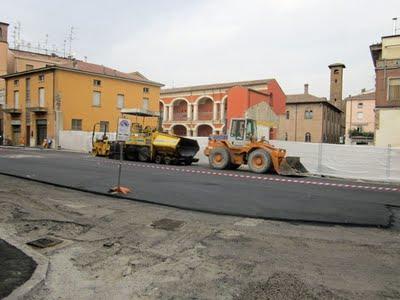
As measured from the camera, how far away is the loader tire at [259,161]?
2045cm

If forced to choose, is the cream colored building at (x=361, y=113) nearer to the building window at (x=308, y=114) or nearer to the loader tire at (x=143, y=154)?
the building window at (x=308, y=114)

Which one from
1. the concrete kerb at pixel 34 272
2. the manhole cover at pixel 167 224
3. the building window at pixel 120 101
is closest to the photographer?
the concrete kerb at pixel 34 272

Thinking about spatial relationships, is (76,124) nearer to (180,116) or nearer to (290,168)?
(180,116)

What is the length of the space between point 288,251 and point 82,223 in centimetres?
409

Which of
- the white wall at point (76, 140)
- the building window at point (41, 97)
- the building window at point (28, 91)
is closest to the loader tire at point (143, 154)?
the white wall at point (76, 140)

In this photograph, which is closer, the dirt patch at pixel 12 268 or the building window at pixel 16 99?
the dirt patch at pixel 12 268

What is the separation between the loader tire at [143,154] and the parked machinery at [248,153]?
412 centimetres

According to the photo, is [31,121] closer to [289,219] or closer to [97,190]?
[97,190]

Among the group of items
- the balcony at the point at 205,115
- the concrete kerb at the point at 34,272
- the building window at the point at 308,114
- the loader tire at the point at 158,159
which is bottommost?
the concrete kerb at the point at 34,272

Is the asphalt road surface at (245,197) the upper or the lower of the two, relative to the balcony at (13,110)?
lower

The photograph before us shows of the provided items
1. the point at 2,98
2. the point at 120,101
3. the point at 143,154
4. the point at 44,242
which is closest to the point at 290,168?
Result: the point at 143,154

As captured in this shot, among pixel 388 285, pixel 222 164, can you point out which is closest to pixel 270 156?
pixel 222 164

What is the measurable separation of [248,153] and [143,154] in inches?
280

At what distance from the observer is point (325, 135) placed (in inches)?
2916
